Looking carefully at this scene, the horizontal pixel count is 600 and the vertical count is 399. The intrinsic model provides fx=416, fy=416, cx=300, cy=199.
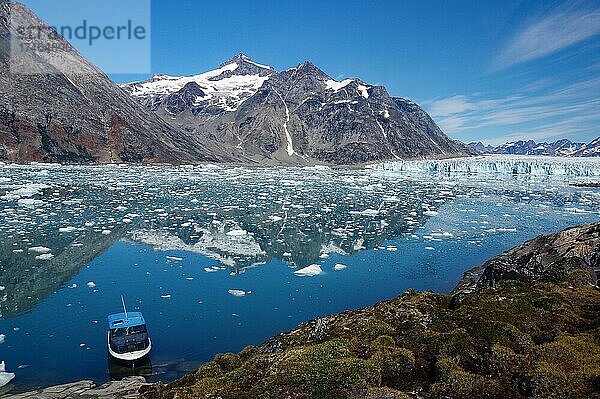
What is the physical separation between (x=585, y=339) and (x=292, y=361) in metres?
7.11

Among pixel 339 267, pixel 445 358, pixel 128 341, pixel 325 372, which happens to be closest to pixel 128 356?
pixel 128 341

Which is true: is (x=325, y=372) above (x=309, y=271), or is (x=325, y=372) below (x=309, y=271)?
above

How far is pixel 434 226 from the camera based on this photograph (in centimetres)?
4972

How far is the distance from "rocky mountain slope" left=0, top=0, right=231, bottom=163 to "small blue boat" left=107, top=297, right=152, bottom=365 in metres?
152

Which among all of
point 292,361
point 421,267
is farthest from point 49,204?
point 292,361

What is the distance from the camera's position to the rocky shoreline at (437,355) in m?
8.77

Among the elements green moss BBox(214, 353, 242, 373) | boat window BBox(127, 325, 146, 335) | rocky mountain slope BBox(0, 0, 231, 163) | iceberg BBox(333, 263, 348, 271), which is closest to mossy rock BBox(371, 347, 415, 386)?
green moss BBox(214, 353, 242, 373)

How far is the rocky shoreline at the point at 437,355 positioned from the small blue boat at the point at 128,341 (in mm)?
2191

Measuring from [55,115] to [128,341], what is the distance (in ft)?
581

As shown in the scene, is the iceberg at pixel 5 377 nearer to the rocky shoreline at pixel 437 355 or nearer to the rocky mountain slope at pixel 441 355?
the rocky shoreline at pixel 437 355

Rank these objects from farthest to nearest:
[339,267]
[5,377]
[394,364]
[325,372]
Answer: [339,267] < [5,377] < [394,364] < [325,372]

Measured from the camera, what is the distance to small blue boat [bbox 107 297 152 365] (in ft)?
57.8

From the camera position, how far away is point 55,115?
16550 cm

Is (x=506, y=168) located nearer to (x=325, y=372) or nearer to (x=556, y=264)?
(x=556, y=264)
